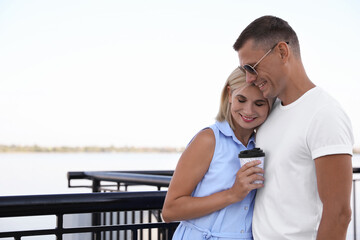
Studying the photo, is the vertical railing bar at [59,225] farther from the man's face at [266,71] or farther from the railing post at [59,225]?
the man's face at [266,71]

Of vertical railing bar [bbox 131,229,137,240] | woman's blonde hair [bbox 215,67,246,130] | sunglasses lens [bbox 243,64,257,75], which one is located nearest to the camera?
sunglasses lens [bbox 243,64,257,75]

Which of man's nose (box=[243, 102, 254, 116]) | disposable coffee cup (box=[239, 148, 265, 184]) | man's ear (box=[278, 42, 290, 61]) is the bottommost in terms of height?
disposable coffee cup (box=[239, 148, 265, 184])

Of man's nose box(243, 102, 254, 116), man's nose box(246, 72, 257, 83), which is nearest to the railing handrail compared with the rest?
man's nose box(243, 102, 254, 116)

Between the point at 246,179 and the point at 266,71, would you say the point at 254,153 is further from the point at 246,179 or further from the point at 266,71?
the point at 266,71

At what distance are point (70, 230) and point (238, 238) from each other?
28.5 inches

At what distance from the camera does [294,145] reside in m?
1.55

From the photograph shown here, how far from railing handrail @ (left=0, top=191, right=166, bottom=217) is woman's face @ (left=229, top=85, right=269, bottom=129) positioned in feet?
1.84

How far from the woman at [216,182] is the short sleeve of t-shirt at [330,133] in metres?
0.37

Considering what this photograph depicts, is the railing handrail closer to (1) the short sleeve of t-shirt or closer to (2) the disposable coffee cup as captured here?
(2) the disposable coffee cup

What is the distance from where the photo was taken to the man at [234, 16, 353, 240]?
1411mm

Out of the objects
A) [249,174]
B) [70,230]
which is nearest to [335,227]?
[249,174]

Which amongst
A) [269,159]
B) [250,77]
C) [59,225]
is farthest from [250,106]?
[59,225]

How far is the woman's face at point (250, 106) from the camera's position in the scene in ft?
5.94

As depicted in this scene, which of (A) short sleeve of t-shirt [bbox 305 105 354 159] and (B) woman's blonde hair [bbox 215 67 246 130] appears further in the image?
(B) woman's blonde hair [bbox 215 67 246 130]
